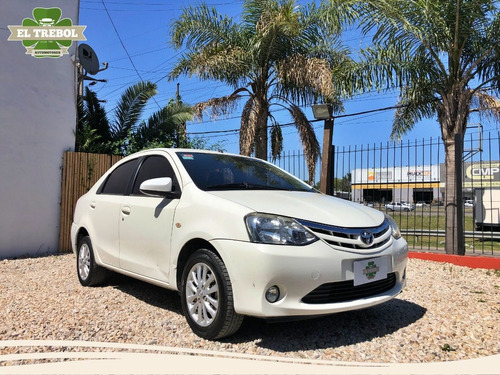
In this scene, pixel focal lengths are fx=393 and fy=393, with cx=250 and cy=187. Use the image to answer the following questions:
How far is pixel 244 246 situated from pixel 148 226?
127 centimetres

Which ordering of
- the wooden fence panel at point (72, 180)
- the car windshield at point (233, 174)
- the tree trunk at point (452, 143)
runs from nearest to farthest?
the car windshield at point (233, 174)
the tree trunk at point (452, 143)
the wooden fence panel at point (72, 180)

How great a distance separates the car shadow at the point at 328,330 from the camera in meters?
2.99

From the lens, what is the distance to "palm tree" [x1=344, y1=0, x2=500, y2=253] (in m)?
6.60

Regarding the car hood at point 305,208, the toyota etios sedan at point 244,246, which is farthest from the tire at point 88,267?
the car hood at point 305,208

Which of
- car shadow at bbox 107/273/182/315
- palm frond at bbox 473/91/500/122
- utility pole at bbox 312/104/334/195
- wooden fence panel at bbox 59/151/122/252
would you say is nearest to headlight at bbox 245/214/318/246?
car shadow at bbox 107/273/182/315

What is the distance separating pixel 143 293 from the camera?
4.45 metres

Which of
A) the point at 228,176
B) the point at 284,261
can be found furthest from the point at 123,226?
the point at 284,261

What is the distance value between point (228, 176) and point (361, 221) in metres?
1.32

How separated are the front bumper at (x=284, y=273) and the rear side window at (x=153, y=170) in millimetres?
1277

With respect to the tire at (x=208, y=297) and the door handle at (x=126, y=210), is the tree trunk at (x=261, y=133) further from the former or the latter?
the tire at (x=208, y=297)

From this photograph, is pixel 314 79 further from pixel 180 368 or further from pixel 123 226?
pixel 180 368

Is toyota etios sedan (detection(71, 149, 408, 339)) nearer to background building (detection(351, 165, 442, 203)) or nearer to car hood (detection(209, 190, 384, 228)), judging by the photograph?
car hood (detection(209, 190, 384, 228))

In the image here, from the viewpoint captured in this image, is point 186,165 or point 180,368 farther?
point 186,165

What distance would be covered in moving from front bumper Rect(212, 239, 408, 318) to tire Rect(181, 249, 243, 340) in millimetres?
89
